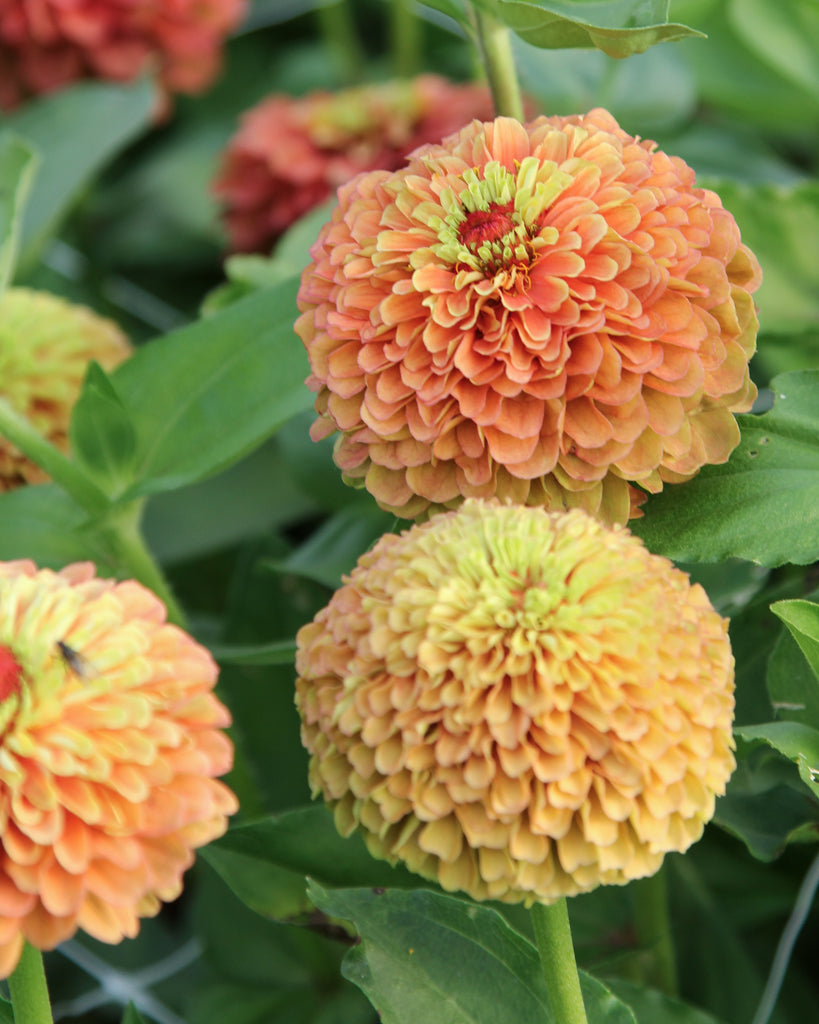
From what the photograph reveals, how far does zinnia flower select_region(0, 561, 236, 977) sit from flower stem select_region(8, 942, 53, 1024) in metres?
0.04

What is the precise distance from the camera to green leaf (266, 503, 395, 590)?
53 cm

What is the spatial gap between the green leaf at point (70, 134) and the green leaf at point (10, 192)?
0.63 ft

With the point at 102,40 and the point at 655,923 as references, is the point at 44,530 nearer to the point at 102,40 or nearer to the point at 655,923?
the point at 655,923

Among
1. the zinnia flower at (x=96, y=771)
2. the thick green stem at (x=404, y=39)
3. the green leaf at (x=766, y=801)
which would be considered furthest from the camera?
the thick green stem at (x=404, y=39)

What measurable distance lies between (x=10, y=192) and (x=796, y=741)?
1.26ft

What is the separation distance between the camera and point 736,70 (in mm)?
875

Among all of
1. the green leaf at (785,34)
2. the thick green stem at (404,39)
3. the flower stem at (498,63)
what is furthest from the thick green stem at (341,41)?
the flower stem at (498,63)

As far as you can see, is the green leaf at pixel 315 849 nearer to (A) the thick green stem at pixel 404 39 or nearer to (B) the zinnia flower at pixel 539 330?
(B) the zinnia flower at pixel 539 330

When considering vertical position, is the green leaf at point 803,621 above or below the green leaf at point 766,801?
above

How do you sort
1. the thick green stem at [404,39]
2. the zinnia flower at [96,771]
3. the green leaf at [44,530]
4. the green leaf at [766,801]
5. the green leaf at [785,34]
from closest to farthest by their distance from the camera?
the zinnia flower at [96,771] → the green leaf at [766,801] → the green leaf at [44,530] → the green leaf at [785,34] → the thick green stem at [404,39]

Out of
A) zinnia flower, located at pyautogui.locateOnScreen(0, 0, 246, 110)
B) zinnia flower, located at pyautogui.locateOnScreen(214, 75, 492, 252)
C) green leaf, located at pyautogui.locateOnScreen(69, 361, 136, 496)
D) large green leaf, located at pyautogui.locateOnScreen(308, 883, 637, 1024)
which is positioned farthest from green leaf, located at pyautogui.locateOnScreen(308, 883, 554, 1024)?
zinnia flower, located at pyautogui.locateOnScreen(0, 0, 246, 110)

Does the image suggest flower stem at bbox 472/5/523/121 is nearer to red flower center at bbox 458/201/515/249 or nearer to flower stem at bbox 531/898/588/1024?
red flower center at bbox 458/201/515/249

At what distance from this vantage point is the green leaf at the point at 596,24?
36 cm

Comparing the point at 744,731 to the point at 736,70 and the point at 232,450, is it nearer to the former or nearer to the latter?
the point at 232,450
